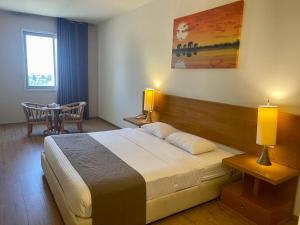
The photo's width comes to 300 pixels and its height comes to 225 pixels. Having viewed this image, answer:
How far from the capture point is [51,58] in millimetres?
5953

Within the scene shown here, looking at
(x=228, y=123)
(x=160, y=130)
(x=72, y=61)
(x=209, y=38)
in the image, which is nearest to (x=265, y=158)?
(x=228, y=123)

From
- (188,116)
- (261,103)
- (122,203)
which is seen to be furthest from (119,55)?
(122,203)

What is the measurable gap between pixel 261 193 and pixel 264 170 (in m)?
0.38

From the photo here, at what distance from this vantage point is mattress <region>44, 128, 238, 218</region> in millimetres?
1845

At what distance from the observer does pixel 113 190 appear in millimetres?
1823

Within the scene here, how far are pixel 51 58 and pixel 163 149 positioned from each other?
4.60m

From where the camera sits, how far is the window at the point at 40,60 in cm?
567

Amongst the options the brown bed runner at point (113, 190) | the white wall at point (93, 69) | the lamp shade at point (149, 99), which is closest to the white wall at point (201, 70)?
the lamp shade at point (149, 99)

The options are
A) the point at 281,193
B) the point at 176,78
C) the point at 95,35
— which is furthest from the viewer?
the point at 95,35

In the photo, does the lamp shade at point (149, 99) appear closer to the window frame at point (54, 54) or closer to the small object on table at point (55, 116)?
the small object on table at point (55, 116)

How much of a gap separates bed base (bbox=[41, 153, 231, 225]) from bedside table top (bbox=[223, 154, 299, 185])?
0.34 metres

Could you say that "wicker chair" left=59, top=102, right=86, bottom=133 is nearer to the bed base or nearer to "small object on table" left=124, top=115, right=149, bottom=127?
"small object on table" left=124, top=115, right=149, bottom=127

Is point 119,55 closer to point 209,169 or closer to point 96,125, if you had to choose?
point 96,125

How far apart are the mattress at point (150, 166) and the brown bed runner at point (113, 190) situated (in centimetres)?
6
